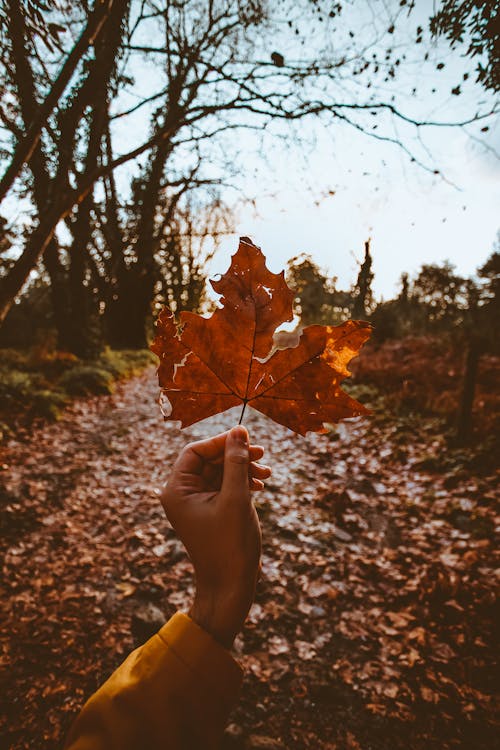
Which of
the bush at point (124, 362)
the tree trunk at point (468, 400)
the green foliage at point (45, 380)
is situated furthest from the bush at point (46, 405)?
the tree trunk at point (468, 400)

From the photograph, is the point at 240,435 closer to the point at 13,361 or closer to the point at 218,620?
the point at 218,620

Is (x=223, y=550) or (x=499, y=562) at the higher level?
(x=223, y=550)

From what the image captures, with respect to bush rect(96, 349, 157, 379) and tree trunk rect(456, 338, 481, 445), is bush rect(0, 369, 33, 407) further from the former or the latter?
tree trunk rect(456, 338, 481, 445)

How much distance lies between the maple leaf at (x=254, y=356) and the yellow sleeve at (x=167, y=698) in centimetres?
66

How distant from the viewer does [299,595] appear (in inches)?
131

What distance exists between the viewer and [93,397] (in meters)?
8.62

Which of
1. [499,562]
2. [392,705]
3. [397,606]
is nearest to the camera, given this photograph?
[392,705]

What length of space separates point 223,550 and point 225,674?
309mm

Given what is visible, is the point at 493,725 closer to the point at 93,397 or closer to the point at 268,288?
the point at 268,288

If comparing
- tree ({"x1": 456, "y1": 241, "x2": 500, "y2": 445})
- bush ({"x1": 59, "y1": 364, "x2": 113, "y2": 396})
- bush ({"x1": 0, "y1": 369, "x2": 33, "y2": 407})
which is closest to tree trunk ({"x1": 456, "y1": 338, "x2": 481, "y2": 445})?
tree ({"x1": 456, "y1": 241, "x2": 500, "y2": 445})

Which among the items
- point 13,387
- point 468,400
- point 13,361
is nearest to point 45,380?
point 13,361

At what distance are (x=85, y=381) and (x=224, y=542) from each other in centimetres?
868

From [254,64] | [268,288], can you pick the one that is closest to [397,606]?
[268,288]


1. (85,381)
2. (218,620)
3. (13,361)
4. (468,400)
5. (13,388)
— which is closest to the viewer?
(218,620)
